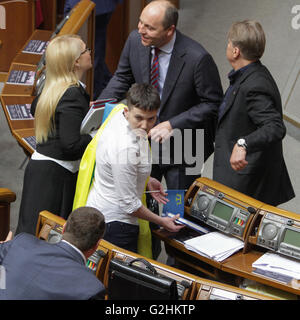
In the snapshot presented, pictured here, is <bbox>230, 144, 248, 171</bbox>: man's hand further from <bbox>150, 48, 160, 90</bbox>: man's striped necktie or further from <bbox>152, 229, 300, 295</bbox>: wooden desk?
<bbox>150, 48, 160, 90</bbox>: man's striped necktie

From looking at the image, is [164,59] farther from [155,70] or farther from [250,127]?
[250,127]

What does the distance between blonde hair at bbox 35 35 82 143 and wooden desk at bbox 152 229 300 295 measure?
0.89 meters

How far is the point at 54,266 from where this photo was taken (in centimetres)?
243

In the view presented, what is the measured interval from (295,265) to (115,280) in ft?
3.10

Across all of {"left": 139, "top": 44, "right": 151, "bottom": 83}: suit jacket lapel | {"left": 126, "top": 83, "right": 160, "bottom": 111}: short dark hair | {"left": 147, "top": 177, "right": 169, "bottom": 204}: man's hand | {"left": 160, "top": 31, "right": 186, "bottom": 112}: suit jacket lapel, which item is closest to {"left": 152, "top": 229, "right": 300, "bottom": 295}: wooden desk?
{"left": 147, "top": 177, "right": 169, "bottom": 204}: man's hand

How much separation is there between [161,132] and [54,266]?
4.50 ft

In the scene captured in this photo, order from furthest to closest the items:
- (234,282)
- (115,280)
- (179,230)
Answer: (179,230), (234,282), (115,280)

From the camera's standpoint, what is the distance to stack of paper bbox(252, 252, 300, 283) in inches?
120

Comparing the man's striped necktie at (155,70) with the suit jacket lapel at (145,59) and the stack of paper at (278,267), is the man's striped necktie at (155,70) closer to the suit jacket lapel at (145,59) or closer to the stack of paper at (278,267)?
the suit jacket lapel at (145,59)

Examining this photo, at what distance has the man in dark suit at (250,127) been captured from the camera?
3.59 m

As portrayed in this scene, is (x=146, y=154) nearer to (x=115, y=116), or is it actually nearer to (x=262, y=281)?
(x=115, y=116)

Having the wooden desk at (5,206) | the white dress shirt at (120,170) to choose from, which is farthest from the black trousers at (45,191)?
the white dress shirt at (120,170)

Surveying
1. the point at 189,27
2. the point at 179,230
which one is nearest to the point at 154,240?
the point at 179,230

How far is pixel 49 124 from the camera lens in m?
3.60
